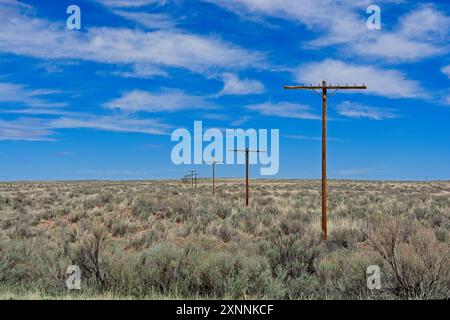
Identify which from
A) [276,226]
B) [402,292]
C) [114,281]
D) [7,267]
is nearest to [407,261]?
[402,292]

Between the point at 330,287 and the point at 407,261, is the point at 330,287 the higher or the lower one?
the lower one

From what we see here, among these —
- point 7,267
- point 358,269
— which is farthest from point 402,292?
point 7,267

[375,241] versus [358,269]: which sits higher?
[375,241]

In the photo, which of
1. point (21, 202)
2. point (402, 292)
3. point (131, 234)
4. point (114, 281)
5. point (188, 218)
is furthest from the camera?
point (21, 202)

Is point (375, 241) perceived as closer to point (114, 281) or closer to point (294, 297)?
point (294, 297)

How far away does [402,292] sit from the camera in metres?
9.29

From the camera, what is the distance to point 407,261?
9.35m

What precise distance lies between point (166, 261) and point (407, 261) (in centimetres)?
550

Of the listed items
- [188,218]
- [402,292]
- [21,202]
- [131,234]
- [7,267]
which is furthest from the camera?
[21,202]
